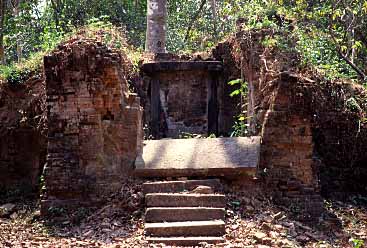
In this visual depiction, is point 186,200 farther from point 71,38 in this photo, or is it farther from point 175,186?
point 71,38

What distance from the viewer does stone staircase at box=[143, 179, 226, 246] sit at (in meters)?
6.10

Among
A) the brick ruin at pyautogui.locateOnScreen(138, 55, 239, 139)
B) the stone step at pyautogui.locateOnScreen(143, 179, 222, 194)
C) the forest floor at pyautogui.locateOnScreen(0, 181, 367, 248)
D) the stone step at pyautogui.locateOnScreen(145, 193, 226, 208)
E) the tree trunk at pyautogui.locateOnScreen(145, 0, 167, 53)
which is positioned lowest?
the forest floor at pyautogui.locateOnScreen(0, 181, 367, 248)

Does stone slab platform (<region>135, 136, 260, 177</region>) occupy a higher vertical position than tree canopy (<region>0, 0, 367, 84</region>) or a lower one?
lower

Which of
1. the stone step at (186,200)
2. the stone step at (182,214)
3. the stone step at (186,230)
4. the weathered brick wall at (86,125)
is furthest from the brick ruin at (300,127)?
the weathered brick wall at (86,125)

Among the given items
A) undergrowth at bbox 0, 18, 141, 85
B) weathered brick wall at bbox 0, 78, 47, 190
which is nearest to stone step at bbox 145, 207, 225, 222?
undergrowth at bbox 0, 18, 141, 85

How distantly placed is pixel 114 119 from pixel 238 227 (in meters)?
2.44

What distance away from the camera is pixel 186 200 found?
21.7 ft

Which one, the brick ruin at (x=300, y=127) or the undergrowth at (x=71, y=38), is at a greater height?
the undergrowth at (x=71, y=38)

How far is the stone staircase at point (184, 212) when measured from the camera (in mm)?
6102

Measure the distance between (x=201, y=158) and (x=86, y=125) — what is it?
173 cm

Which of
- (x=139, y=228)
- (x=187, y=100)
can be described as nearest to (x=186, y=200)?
(x=139, y=228)

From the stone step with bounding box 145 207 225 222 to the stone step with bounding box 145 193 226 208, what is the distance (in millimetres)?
144

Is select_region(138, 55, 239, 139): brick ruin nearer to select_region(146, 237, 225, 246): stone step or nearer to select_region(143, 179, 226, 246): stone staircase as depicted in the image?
select_region(143, 179, 226, 246): stone staircase

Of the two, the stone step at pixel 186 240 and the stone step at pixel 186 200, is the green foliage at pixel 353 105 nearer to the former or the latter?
the stone step at pixel 186 200
